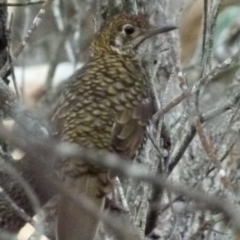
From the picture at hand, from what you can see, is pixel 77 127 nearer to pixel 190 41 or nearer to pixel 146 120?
pixel 146 120

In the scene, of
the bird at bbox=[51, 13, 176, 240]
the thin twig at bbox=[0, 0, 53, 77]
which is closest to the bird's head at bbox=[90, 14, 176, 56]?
the bird at bbox=[51, 13, 176, 240]

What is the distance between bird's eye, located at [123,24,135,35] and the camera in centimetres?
427

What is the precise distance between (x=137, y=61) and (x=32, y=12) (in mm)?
4294

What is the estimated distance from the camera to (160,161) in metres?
3.30

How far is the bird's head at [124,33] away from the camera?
13.8 ft

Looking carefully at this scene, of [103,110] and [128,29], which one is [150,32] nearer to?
[128,29]

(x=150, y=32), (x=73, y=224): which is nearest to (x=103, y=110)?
(x=150, y=32)

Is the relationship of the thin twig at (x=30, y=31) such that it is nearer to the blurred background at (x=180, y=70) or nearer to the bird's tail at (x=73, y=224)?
the blurred background at (x=180, y=70)

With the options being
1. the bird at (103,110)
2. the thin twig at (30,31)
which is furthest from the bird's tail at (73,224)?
the thin twig at (30,31)

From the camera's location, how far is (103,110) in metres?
3.83

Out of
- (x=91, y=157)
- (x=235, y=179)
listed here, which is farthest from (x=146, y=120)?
(x=91, y=157)

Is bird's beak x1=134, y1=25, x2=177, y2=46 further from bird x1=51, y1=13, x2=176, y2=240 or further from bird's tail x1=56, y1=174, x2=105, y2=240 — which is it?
bird's tail x1=56, y1=174, x2=105, y2=240

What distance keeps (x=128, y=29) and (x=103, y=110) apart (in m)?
0.64

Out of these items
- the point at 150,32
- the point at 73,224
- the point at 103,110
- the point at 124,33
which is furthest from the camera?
the point at 124,33
